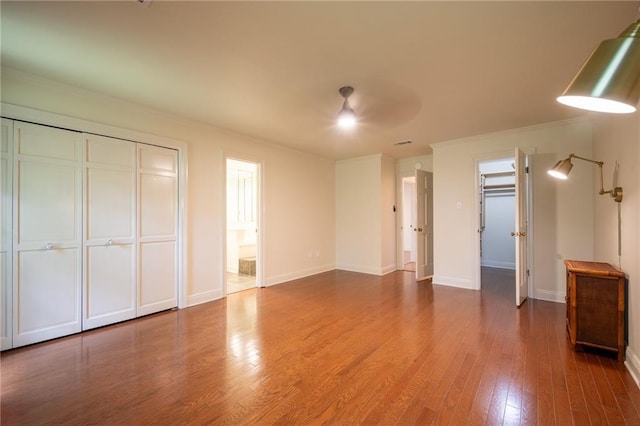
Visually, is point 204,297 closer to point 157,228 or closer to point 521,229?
point 157,228

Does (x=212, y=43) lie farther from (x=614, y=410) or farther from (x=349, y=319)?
(x=614, y=410)

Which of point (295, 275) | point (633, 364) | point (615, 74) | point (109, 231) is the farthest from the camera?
point (295, 275)

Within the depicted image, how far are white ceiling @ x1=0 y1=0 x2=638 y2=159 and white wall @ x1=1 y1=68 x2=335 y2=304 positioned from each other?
0.20 m

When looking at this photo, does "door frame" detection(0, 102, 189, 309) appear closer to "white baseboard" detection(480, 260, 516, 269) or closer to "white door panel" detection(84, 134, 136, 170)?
"white door panel" detection(84, 134, 136, 170)

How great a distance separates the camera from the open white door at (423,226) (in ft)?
17.2

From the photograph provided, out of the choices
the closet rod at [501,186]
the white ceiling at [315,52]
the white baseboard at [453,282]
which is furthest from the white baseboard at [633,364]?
the closet rod at [501,186]

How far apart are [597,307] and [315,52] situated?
10.7 feet

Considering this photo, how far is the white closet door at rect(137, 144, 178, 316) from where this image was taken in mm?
3309

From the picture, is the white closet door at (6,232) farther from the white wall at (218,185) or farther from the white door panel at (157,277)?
the white door panel at (157,277)

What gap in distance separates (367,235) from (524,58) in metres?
4.01

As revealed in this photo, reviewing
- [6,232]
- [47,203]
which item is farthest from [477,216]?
[6,232]

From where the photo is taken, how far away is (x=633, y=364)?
6.84ft

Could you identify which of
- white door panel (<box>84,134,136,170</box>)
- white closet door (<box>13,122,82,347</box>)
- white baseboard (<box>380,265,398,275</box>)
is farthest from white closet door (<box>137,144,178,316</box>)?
white baseboard (<box>380,265,398,275</box>)

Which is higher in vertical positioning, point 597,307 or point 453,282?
point 597,307
